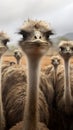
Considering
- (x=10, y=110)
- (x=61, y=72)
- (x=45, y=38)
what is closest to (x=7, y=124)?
(x=10, y=110)

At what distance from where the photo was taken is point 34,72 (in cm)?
477

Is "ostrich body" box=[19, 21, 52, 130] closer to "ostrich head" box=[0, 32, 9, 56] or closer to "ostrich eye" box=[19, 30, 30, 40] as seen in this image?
"ostrich eye" box=[19, 30, 30, 40]

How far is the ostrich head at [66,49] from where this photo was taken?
21.8ft

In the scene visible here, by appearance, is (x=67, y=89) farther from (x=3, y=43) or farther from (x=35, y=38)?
(x=35, y=38)

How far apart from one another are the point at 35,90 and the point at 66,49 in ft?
6.85

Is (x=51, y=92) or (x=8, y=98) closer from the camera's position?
(x=8, y=98)

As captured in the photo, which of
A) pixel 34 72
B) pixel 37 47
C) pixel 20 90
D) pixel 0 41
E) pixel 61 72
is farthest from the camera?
pixel 61 72

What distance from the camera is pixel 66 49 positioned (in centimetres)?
673

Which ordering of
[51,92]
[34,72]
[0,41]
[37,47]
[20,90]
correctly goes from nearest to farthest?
1. [37,47]
2. [34,72]
3. [0,41]
4. [20,90]
5. [51,92]

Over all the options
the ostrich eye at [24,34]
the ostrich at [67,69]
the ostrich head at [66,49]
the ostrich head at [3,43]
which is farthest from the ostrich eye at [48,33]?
the ostrich head at [66,49]

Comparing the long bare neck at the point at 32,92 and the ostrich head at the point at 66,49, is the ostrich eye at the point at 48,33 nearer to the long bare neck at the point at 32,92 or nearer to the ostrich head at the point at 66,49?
the long bare neck at the point at 32,92

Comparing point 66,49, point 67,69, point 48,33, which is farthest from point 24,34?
point 66,49

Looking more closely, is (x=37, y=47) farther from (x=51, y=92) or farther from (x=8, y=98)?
(x=51, y=92)

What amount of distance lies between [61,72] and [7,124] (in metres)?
2.00
